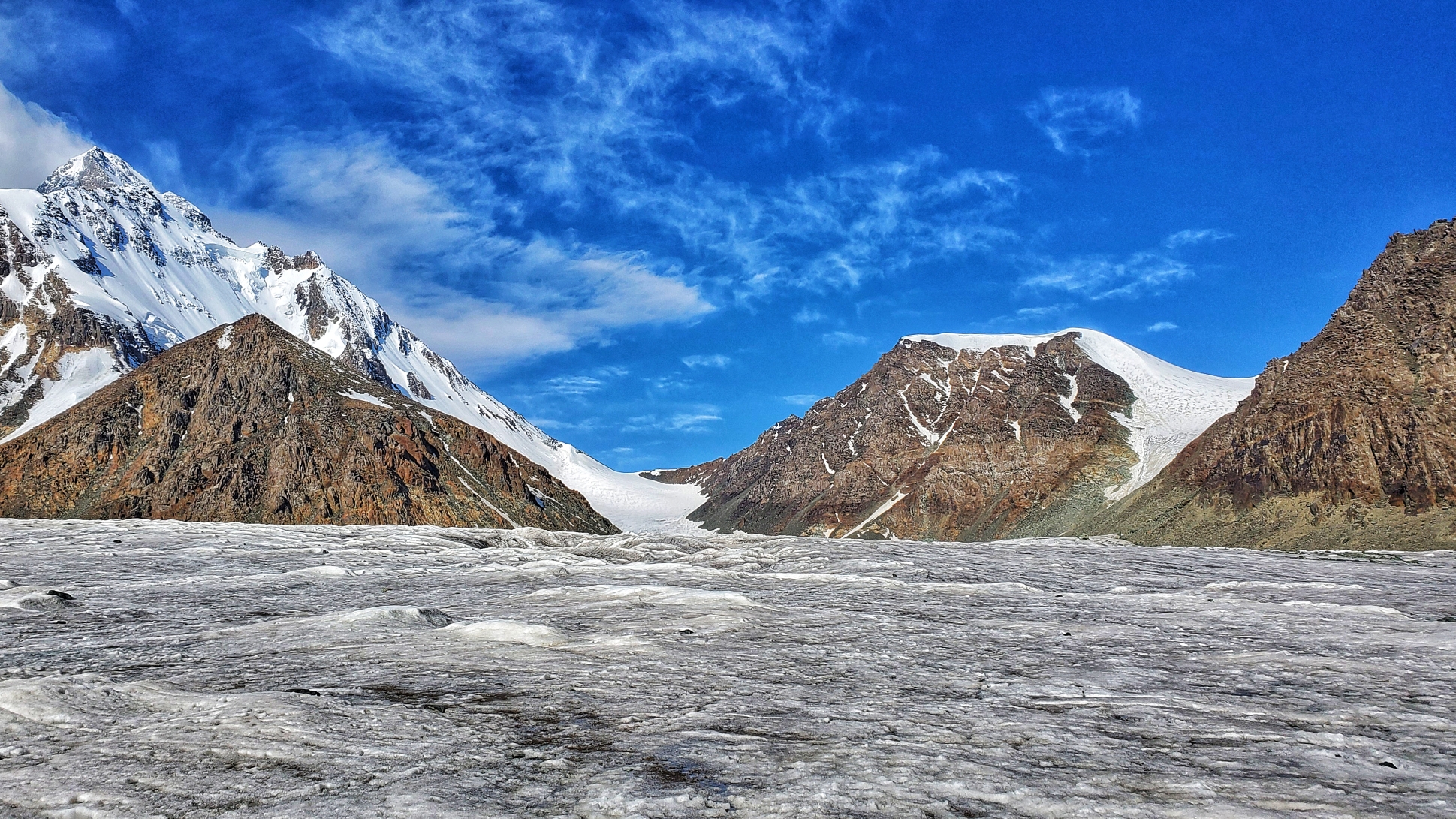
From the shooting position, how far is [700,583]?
63.9 ft

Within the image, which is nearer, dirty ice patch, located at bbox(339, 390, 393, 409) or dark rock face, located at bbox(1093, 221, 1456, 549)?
dark rock face, located at bbox(1093, 221, 1456, 549)

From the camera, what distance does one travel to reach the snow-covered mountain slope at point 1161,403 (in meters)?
148

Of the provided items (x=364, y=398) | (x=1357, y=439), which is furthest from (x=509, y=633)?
(x=364, y=398)

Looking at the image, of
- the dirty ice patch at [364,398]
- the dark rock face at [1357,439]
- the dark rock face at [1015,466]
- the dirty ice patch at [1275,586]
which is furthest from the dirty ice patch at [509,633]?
the dark rock face at [1015,466]

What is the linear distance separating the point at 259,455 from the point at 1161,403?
6427 inches

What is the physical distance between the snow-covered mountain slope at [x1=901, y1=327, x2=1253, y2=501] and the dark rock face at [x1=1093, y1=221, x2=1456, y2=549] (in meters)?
37.8

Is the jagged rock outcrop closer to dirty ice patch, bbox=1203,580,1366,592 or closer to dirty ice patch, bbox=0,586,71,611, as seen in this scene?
dirty ice patch, bbox=1203,580,1366,592

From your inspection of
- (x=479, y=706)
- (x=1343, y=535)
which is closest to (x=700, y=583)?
(x=479, y=706)

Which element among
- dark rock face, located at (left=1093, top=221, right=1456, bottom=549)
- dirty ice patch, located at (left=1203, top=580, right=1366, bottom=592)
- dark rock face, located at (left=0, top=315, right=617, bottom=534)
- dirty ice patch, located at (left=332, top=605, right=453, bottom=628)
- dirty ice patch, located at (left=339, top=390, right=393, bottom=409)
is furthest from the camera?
dirty ice patch, located at (left=339, top=390, right=393, bottom=409)

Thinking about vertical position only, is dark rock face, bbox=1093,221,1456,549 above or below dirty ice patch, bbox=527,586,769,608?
above

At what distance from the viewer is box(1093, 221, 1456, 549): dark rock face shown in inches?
2975

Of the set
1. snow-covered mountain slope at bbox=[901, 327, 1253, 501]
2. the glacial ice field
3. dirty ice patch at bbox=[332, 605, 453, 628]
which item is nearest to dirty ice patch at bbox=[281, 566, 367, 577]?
the glacial ice field

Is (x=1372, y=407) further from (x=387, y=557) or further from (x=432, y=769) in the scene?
(x=432, y=769)

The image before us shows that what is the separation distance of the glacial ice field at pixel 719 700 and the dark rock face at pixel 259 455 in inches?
3029
